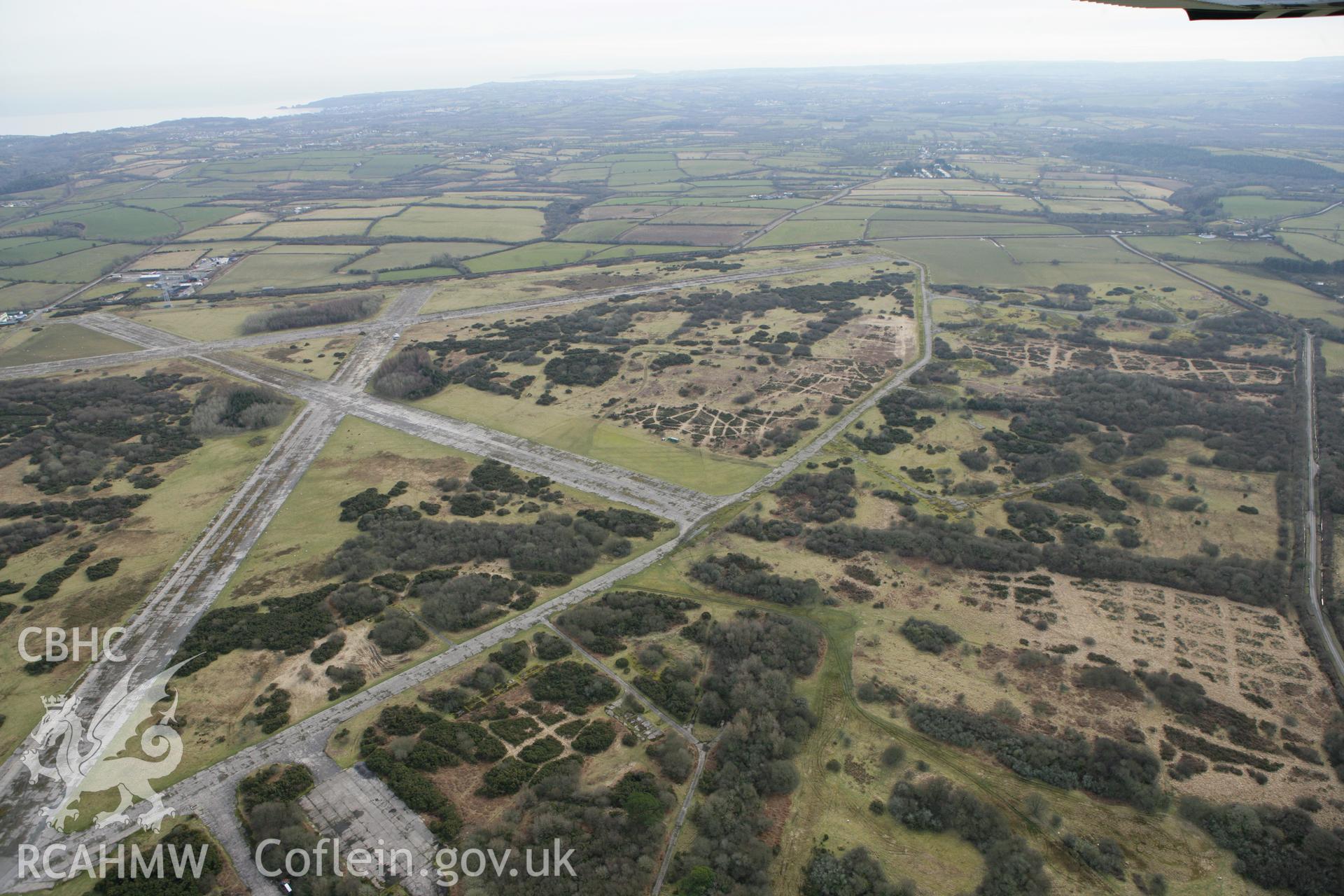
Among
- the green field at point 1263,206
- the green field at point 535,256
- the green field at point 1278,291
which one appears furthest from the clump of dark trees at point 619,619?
the green field at point 1263,206

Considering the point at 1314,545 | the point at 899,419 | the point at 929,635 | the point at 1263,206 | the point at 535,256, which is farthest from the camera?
the point at 1263,206

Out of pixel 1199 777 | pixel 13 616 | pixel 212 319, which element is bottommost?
pixel 1199 777

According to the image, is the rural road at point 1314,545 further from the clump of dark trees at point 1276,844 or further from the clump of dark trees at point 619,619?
the clump of dark trees at point 619,619

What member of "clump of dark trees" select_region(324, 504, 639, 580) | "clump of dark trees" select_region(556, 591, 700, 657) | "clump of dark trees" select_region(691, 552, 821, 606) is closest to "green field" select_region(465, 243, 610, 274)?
"clump of dark trees" select_region(324, 504, 639, 580)

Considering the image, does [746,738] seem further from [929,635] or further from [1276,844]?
[1276,844]

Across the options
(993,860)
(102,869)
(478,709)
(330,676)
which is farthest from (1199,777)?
(102,869)

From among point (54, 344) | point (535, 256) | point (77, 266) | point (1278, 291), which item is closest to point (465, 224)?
point (535, 256)

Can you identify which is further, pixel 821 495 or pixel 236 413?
pixel 236 413

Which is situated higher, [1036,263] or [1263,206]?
[1263,206]

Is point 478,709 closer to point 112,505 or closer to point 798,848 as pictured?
point 798,848
